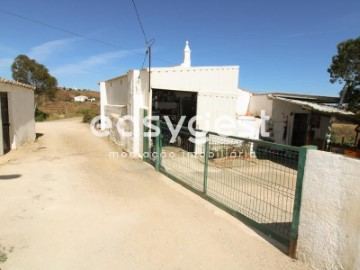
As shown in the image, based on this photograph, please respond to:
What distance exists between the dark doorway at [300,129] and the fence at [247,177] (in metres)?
5.17

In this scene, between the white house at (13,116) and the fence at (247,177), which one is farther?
the white house at (13,116)

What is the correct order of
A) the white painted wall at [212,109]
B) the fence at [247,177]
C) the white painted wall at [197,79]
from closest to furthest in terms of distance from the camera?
the fence at [247,177] < the white painted wall at [197,79] < the white painted wall at [212,109]

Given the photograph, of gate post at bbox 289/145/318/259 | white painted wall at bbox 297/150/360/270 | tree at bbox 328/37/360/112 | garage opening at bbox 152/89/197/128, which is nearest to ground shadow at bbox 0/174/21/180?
gate post at bbox 289/145/318/259

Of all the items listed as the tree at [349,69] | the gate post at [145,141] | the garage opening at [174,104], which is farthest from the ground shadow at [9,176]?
the tree at [349,69]

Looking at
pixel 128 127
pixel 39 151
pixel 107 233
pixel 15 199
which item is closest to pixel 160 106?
pixel 128 127

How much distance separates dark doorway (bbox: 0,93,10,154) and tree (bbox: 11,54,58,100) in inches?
883

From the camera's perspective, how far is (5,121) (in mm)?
9531

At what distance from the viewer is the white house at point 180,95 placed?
30.4ft

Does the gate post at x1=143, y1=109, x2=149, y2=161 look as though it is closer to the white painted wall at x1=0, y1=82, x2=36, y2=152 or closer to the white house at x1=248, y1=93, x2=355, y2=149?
the white painted wall at x1=0, y1=82, x2=36, y2=152

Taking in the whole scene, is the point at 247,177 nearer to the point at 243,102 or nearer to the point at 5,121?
the point at 243,102

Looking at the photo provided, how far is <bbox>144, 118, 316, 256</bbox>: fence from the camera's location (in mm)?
3858

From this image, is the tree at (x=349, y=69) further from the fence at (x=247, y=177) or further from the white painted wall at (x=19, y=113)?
the white painted wall at (x=19, y=113)

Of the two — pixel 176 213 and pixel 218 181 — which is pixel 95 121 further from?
pixel 176 213

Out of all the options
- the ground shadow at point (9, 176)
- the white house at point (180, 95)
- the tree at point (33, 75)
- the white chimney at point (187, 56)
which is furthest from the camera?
the tree at point (33, 75)
